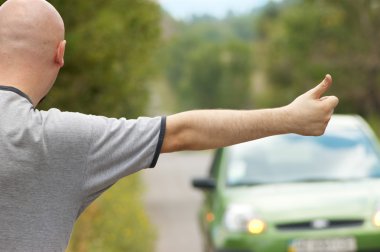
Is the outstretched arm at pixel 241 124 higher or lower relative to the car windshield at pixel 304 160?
lower

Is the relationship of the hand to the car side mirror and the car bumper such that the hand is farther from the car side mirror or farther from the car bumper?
the car side mirror

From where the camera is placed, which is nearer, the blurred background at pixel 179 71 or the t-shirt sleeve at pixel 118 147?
the t-shirt sleeve at pixel 118 147

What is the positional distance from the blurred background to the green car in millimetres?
1202

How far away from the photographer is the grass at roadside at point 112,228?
28.8ft

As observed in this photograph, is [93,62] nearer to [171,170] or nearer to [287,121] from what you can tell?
[287,121]

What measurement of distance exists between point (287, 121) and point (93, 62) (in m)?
5.97

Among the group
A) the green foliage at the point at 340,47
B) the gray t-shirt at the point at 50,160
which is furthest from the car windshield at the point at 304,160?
the green foliage at the point at 340,47

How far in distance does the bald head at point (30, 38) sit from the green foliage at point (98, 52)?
14.2 ft

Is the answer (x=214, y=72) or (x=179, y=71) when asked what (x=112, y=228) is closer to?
(x=179, y=71)

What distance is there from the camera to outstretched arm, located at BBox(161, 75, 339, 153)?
2.55 meters

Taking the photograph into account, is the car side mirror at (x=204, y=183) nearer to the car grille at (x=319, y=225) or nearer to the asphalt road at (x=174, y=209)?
the car grille at (x=319, y=225)

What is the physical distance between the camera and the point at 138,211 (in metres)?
10.9

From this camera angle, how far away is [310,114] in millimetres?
2562

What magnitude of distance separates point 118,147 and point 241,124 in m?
0.31
